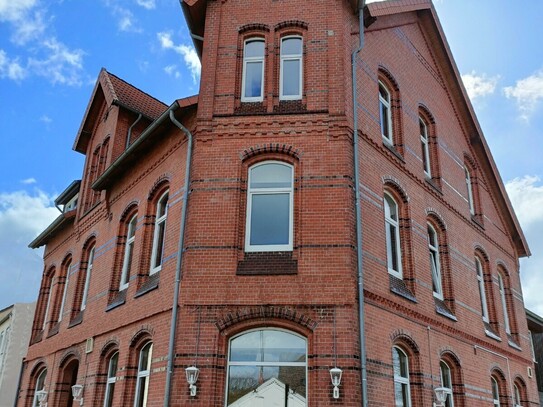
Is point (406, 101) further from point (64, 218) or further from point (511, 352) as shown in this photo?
point (64, 218)

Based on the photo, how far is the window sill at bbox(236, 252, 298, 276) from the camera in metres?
9.90

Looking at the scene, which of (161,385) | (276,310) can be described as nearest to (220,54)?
(276,310)

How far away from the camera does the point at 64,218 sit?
1792cm

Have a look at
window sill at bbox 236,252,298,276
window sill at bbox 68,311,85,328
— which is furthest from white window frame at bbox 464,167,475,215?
window sill at bbox 68,311,85,328

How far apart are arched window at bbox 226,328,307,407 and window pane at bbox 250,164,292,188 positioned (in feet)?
9.30

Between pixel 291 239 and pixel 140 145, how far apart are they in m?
5.32

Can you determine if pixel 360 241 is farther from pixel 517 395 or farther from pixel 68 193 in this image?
pixel 68 193

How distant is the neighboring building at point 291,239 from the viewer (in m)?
9.55

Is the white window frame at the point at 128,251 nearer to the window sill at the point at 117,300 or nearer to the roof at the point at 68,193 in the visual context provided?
the window sill at the point at 117,300

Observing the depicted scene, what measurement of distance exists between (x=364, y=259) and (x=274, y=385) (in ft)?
9.11

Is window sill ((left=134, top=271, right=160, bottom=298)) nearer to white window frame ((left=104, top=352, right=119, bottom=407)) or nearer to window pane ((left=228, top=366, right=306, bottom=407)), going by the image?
white window frame ((left=104, top=352, right=119, bottom=407))

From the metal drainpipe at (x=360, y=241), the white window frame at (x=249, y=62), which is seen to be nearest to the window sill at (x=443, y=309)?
the metal drainpipe at (x=360, y=241)

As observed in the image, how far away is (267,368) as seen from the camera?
30.9ft

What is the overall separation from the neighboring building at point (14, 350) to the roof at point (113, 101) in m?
9.73
